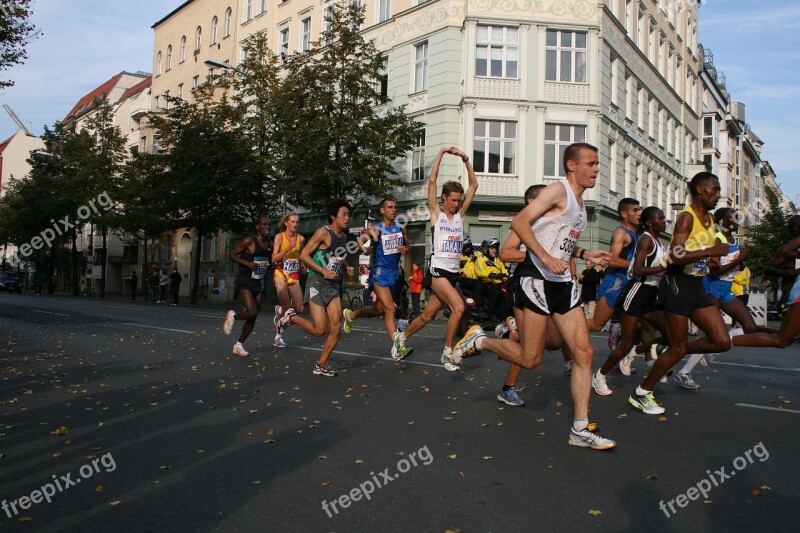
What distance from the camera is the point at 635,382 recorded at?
8273 millimetres

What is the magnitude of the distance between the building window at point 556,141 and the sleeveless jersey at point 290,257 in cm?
1997

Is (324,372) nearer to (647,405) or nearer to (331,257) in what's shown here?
(331,257)

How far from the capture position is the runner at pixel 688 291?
6.16m

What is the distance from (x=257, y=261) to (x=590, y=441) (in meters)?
6.87

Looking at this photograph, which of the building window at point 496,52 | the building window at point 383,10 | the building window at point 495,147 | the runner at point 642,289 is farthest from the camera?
the building window at point 383,10

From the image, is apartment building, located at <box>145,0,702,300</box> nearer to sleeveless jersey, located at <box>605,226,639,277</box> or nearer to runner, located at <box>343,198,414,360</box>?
runner, located at <box>343,198,414,360</box>

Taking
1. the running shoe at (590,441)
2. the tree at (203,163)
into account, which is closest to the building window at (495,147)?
the tree at (203,163)

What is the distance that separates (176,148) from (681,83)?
1190 inches

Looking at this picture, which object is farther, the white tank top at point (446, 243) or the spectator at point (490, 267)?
the spectator at point (490, 267)

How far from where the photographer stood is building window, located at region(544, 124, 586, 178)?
97.9ft

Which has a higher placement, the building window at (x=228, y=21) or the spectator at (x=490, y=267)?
the building window at (x=228, y=21)

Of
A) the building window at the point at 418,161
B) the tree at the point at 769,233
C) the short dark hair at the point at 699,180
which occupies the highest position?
the building window at the point at 418,161

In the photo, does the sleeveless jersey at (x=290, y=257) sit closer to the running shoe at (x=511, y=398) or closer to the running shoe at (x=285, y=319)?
the running shoe at (x=285, y=319)

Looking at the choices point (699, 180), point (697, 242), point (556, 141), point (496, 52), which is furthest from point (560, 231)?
point (496, 52)
